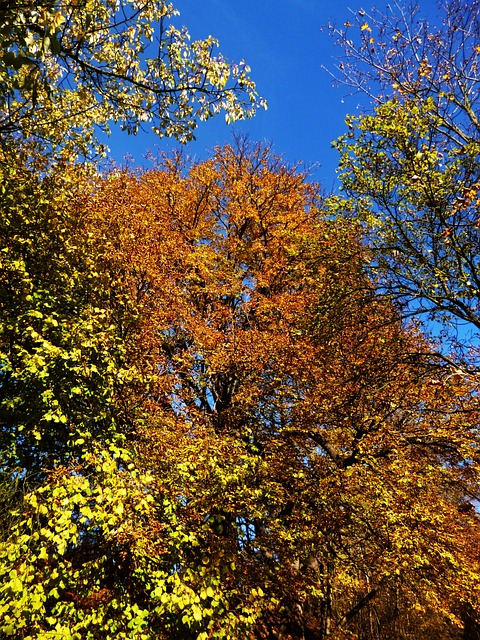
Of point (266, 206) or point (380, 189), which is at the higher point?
point (266, 206)

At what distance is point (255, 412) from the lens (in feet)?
39.9

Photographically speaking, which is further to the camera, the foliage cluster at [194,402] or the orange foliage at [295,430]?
the orange foliage at [295,430]

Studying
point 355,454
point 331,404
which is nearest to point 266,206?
point 331,404

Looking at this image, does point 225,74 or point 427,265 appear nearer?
point 225,74

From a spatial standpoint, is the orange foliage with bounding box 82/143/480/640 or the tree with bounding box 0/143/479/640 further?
the orange foliage with bounding box 82/143/480/640

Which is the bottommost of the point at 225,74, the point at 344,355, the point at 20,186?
the point at 344,355

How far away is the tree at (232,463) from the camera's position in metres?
6.21

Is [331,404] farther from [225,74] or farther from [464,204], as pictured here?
[225,74]

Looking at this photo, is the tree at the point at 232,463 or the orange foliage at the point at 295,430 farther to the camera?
the orange foliage at the point at 295,430

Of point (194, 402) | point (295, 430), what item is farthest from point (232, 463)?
point (194, 402)

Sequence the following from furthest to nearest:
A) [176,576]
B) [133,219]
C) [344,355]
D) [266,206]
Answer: [266,206]
[133,219]
[344,355]
[176,576]

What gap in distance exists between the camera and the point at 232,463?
26.2 feet

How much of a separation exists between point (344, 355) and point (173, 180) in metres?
12.5

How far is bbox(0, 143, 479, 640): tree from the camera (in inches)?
245
